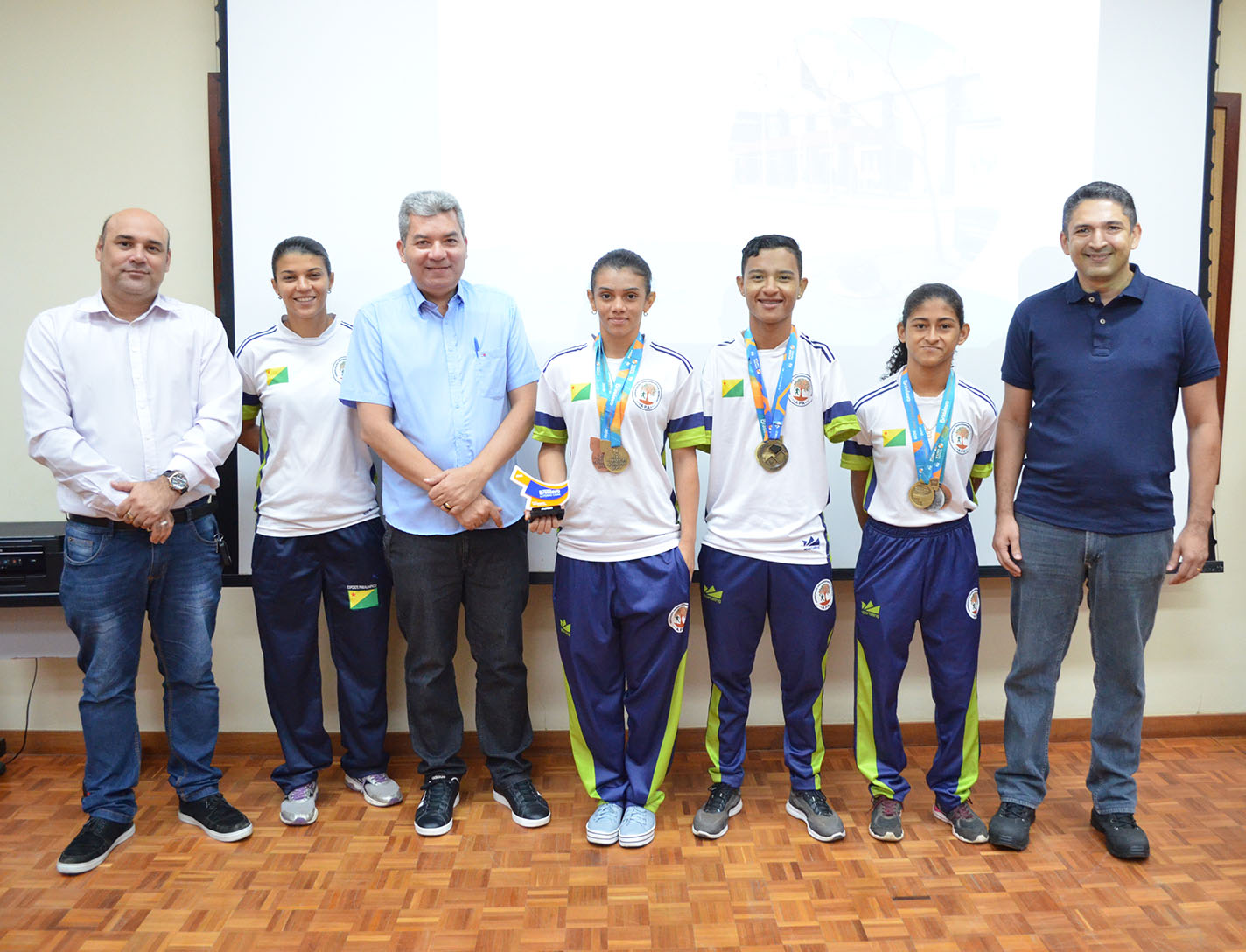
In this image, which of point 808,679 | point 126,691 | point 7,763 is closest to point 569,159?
point 808,679

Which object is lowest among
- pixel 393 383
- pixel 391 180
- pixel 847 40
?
pixel 393 383

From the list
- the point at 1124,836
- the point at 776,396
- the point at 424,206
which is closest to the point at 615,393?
the point at 776,396

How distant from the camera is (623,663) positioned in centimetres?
258

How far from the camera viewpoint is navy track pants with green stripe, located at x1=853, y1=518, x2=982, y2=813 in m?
2.48

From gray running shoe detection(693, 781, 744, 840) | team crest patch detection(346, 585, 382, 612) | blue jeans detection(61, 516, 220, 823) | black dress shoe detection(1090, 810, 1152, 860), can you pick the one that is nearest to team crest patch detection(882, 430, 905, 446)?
gray running shoe detection(693, 781, 744, 840)

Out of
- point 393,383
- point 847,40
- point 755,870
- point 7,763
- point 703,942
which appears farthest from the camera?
point 7,763

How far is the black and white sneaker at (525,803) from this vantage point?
2.58 metres

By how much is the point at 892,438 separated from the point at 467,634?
4.89ft

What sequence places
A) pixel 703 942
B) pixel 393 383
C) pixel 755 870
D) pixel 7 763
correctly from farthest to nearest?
pixel 7 763
pixel 393 383
pixel 755 870
pixel 703 942

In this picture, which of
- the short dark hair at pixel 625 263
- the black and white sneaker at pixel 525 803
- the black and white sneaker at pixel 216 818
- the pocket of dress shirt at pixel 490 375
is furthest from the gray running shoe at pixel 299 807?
the short dark hair at pixel 625 263

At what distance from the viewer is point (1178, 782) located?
9.51 ft

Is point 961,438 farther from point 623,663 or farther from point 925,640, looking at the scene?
point 623,663

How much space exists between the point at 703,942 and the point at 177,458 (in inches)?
77.3

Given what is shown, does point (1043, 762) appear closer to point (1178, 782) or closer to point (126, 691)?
point (1178, 782)
